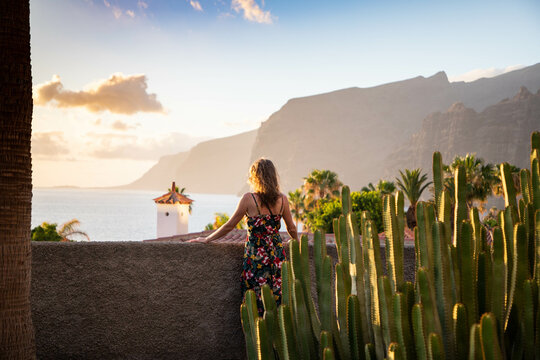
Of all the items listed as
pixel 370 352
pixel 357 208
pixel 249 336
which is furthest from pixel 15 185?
pixel 357 208

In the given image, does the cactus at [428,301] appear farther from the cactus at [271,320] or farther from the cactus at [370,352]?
the cactus at [271,320]

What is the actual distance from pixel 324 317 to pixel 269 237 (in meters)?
1.89

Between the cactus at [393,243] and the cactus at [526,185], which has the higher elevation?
the cactus at [526,185]

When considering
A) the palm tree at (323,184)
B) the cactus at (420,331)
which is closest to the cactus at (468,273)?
the cactus at (420,331)

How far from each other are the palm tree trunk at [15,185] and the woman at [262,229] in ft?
5.73

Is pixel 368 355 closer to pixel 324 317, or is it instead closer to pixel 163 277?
pixel 324 317

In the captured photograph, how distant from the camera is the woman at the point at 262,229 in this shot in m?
4.12

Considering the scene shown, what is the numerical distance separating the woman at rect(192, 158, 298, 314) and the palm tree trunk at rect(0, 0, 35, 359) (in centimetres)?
175

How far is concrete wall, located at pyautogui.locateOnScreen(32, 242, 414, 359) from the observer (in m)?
4.31

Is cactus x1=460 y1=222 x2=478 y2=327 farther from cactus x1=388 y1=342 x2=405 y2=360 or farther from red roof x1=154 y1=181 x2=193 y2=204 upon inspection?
red roof x1=154 y1=181 x2=193 y2=204

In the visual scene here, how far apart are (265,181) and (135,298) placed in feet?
5.90

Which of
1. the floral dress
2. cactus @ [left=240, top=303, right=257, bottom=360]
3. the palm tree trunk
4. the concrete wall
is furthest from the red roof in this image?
cactus @ [left=240, top=303, right=257, bottom=360]

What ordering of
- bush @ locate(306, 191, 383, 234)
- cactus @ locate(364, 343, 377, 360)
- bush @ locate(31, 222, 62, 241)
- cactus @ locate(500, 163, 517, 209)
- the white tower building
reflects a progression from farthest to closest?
bush @ locate(306, 191, 383, 234) < bush @ locate(31, 222, 62, 241) < the white tower building < cactus @ locate(500, 163, 517, 209) < cactus @ locate(364, 343, 377, 360)

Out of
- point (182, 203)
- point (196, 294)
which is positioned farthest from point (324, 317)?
point (182, 203)
